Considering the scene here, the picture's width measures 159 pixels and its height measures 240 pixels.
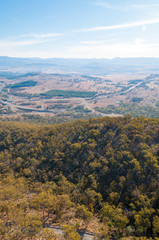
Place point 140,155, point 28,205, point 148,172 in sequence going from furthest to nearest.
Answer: point 140,155
point 148,172
point 28,205

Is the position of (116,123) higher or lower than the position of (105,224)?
higher

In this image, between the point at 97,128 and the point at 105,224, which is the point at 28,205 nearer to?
the point at 105,224

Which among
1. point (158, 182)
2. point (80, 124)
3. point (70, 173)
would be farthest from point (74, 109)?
point (158, 182)

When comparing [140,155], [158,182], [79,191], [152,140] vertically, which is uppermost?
[152,140]

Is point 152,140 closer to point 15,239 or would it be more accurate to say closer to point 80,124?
point 80,124

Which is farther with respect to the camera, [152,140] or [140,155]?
[152,140]

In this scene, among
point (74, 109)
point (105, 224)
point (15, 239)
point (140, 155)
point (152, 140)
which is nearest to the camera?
point (15, 239)
